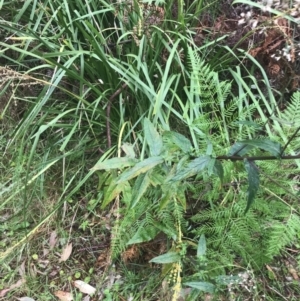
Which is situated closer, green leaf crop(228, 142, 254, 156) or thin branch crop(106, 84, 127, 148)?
green leaf crop(228, 142, 254, 156)

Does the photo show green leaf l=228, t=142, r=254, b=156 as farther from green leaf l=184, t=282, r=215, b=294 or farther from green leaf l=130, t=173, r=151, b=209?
green leaf l=184, t=282, r=215, b=294

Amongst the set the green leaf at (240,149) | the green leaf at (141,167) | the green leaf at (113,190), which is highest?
the green leaf at (240,149)

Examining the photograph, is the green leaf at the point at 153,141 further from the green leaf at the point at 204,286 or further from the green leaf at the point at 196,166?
the green leaf at the point at 204,286

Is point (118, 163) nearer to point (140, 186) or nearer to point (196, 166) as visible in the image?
point (140, 186)

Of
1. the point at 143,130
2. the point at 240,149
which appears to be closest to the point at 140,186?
the point at 240,149

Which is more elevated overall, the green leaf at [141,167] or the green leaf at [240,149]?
the green leaf at [240,149]

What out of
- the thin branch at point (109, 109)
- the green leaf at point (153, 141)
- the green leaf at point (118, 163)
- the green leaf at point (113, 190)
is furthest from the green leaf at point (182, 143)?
the thin branch at point (109, 109)

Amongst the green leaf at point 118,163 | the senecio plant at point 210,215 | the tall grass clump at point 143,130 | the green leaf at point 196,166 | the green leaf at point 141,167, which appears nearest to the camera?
the green leaf at point 196,166

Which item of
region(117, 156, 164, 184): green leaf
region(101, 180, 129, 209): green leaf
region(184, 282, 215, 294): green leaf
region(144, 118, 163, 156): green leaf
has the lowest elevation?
region(184, 282, 215, 294): green leaf

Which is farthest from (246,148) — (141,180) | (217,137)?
(217,137)

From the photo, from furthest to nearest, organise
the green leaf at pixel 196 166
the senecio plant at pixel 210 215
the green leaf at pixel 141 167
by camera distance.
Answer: the senecio plant at pixel 210 215
the green leaf at pixel 141 167
the green leaf at pixel 196 166

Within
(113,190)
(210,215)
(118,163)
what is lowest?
(210,215)

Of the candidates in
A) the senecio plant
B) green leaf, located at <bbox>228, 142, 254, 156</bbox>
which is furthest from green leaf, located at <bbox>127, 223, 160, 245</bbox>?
green leaf, located at <bbox>228, 142, 254, 156</bbox>

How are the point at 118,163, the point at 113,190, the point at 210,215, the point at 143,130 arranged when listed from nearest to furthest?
the point at 118,163
the point at 113,190
the point at 210,215
the point at 143,130
